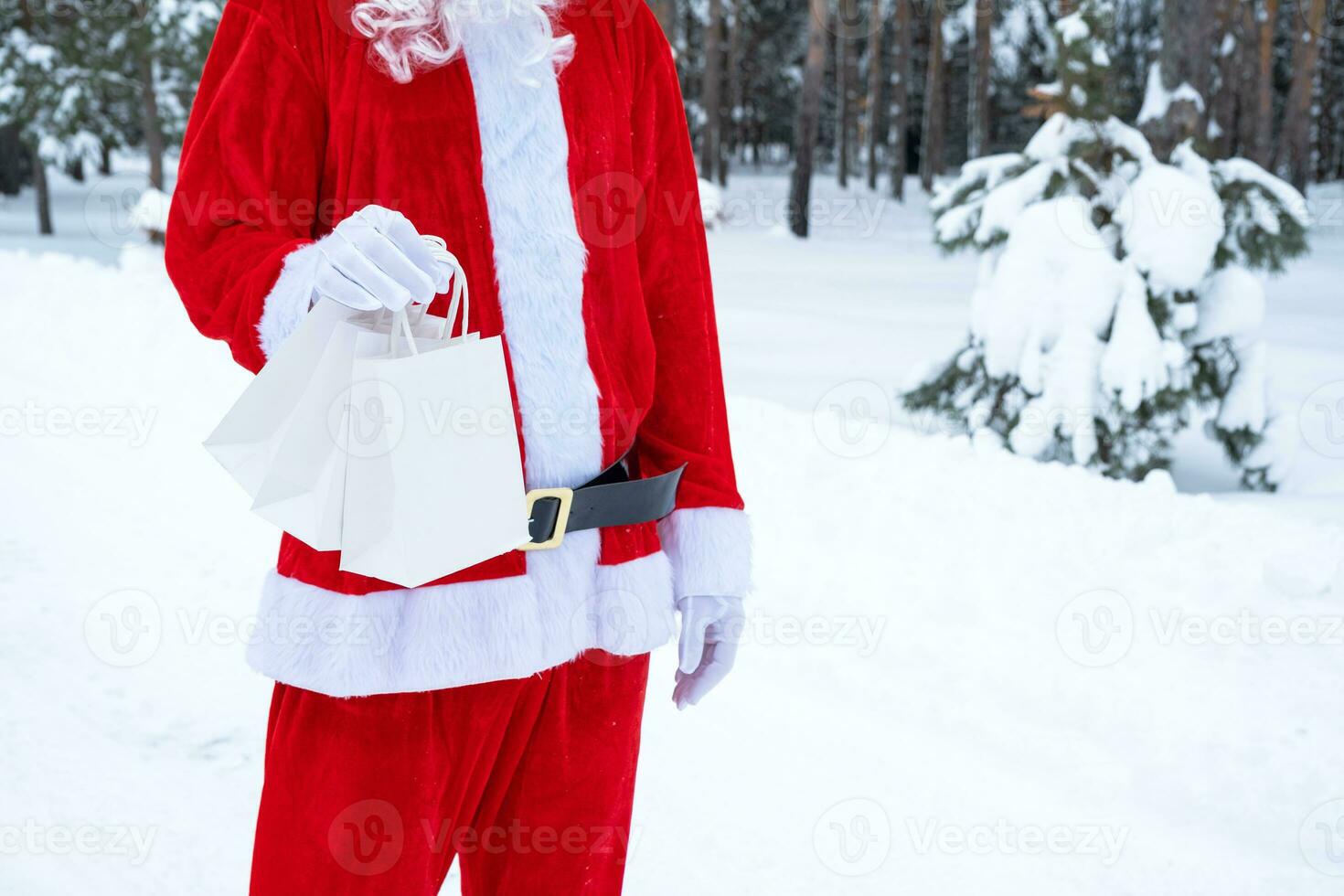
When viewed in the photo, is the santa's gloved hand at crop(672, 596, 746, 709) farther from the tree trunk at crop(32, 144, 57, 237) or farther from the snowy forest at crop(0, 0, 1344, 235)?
the tree trunk at crop(32, 144, 57, 237)

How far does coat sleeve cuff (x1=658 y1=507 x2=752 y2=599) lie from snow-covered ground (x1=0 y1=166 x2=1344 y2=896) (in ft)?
4.23

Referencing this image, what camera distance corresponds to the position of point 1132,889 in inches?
104

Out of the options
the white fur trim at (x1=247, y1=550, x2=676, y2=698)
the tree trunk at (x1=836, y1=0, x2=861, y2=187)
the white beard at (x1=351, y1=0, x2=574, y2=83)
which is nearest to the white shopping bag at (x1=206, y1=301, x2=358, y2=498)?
the white fur trim at (x1=247, y1=550, x2=676, y2=698)

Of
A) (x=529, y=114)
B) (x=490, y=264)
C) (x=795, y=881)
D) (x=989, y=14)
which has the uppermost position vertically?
(x=989, y=14)

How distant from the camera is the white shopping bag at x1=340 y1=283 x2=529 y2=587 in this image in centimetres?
118

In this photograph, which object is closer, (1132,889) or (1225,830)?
(1132,889)

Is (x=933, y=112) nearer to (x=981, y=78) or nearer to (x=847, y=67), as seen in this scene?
(x=981, y=78)

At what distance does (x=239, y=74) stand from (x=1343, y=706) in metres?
3.37

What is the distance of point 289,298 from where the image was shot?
1.24 m

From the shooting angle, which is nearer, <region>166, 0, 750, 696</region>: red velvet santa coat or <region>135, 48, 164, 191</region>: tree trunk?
<region>166, 0, 750, 696</region>: red velvet santa coat

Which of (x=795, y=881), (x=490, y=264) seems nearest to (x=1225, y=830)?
(x=795, y=881)

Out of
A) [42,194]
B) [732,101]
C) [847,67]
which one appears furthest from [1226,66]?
[42,194]

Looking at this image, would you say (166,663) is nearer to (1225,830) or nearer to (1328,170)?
(1225,830)

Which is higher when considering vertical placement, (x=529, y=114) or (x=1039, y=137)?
(x=1039, y=137)
